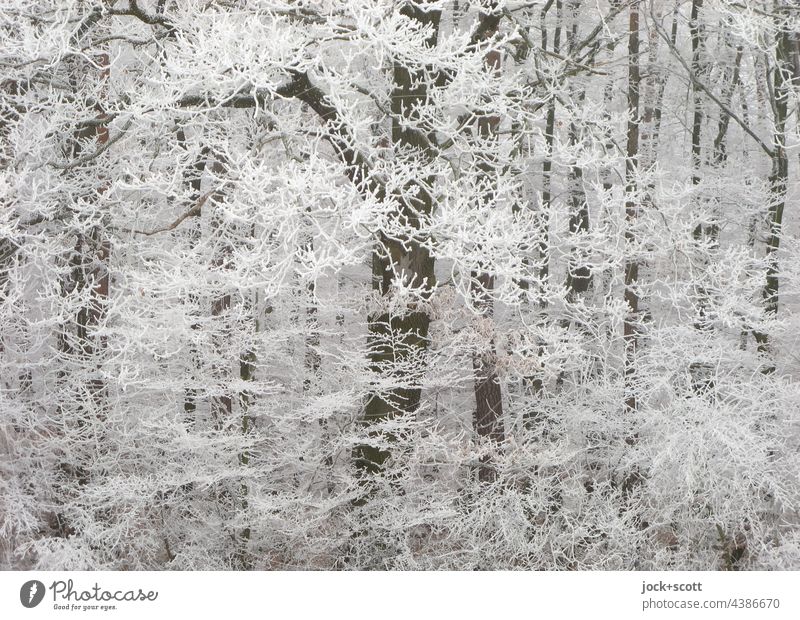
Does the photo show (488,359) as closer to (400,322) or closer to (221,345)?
(400,322)

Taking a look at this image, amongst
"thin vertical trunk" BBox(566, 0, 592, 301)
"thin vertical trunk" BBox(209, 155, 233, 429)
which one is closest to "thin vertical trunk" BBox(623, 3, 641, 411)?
"thin vertical trunk" BBox(566, 0, 592, 301)

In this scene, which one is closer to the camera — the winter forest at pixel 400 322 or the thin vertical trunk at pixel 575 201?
the winter forest at pixel 400 322

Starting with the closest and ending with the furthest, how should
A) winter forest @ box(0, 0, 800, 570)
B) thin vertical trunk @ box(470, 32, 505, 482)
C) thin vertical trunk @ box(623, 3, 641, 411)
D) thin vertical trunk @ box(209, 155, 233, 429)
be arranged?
winter forest @ box(0, 0, 800, 570) → thin vertical trunk @ box(470, 32, 505, 482) → thin vertical trunk @ box(209, 155, 233, 429) → thin vertical trunk @ box(623, 3, 641, 411)

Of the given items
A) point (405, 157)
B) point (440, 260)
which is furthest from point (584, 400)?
point (405, 157)

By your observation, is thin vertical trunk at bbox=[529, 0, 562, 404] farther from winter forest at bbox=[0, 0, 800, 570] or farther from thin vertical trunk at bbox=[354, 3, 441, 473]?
thin vertical trunk at bbox=[354, 3, 441, 473]

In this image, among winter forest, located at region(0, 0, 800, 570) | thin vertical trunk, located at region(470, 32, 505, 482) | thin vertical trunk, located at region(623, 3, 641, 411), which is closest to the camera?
winter forest, located at region(0, 0, 800, 570)

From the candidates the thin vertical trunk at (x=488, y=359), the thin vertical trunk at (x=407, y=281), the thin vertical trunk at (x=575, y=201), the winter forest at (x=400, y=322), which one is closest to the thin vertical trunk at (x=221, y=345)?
the winter forest at (x=400, y=322)

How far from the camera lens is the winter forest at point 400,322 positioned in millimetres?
5453

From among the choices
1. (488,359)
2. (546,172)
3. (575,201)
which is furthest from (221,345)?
(575,201)

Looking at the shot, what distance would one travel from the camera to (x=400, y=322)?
19.4 ft

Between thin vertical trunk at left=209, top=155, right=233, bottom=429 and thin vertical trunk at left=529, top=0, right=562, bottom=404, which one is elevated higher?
thin vertical trunk at left=529, top=0, right=562, bottom=404

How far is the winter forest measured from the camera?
545 centimetres

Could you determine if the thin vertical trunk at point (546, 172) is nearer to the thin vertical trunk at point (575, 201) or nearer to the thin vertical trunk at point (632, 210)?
the thin vertical trunk at point (575, 201)
